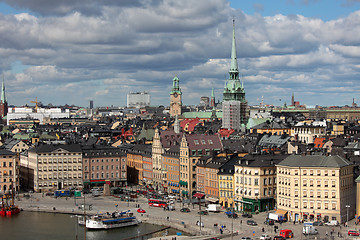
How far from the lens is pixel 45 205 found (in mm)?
141375

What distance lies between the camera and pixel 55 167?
165 metres

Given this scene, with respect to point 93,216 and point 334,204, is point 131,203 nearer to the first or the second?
point 93,216

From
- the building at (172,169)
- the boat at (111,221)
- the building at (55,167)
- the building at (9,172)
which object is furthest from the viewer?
the building at (55,167)

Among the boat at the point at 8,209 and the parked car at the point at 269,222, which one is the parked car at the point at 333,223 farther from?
the boat at the point at 8,209

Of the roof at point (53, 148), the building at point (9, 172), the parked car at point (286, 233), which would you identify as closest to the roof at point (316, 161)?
the parked car at point (286, 233)

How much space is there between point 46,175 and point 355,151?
7414 cm

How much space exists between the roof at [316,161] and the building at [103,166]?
64277 mm

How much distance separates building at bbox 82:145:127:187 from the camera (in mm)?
169125

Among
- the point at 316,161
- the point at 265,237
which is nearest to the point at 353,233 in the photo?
the point at 265,237

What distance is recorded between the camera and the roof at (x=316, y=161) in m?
111

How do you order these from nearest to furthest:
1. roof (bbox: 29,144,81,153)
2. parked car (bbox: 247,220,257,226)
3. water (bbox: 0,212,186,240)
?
parked car (bbox: 247,220,257,226) → water (bbox: 0,212,186,240) → roof (bbox: 29,144,81,153)

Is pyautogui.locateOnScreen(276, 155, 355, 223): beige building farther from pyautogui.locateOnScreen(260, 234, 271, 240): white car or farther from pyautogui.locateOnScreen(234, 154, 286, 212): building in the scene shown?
pyautogui.locateOnScreen(260, 234, 271, 240): white car

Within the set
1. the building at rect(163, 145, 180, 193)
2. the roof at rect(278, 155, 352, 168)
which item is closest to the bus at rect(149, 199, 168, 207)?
the building at rect(163, 145, 180, 193)

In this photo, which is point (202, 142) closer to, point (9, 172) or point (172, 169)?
point (172, 169)
